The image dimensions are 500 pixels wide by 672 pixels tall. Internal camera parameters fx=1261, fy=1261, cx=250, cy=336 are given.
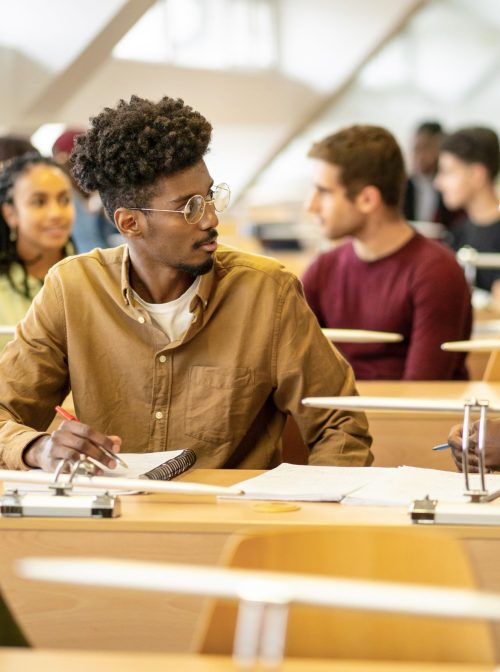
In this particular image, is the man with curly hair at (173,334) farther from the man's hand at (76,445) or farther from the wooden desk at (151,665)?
the wooden desk at (151,665)

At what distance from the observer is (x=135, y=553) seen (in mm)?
1718

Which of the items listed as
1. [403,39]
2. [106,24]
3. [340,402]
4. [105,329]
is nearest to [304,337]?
[105,329]

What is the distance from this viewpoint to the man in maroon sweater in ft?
11.2

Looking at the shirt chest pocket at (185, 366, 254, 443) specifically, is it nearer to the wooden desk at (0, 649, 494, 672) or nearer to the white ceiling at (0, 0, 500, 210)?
the wooden desk at (0, 649, 494, 672)

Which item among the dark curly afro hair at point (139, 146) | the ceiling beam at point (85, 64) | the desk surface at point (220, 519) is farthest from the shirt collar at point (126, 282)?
the ceiling beam at point (85, 64)

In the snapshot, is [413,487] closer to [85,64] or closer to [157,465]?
[157,465]

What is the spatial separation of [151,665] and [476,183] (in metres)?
4.45

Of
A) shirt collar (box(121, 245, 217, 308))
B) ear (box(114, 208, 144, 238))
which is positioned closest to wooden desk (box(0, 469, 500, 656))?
shirt collar (box(121, 245, 217, 308))

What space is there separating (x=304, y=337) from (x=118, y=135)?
493 mm

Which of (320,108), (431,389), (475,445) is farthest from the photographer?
(320,108)

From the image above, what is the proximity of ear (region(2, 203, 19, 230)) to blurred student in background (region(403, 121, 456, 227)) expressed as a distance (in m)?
4.49

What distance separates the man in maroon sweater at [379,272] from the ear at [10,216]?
86 cm

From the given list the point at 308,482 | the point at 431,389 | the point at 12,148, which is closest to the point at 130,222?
the point at 308,482

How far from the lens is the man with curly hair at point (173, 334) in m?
2.26
